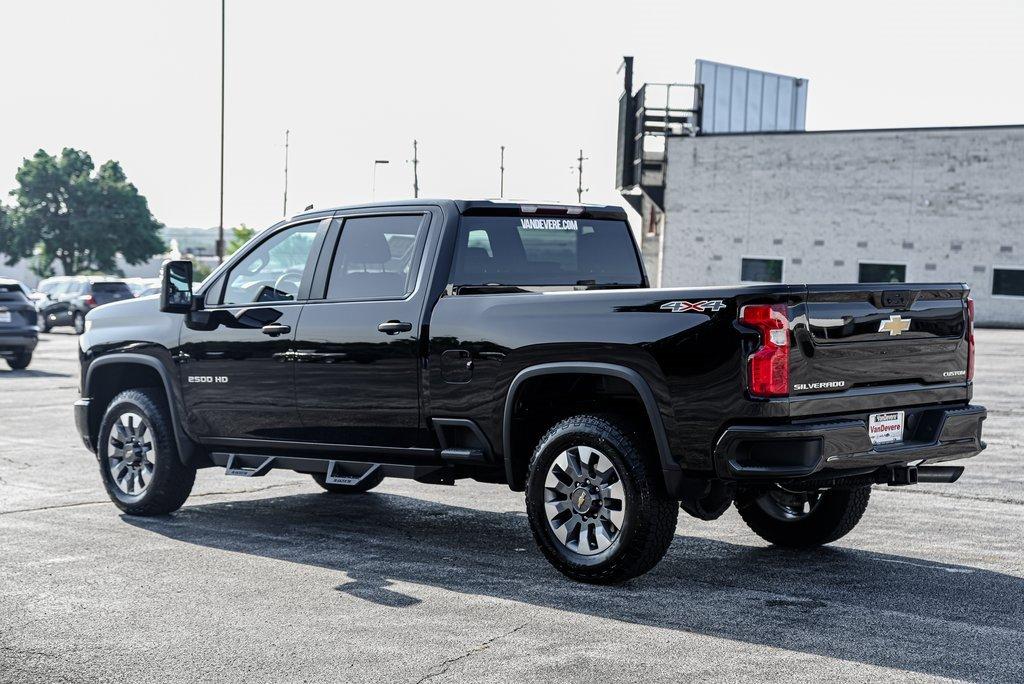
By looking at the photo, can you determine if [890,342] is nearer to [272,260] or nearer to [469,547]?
[469,547]

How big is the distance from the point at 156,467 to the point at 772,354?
14.7ft

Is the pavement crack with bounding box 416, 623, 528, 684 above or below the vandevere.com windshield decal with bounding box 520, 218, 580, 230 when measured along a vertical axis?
below

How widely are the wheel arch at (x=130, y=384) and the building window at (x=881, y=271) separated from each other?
41510 millimetres

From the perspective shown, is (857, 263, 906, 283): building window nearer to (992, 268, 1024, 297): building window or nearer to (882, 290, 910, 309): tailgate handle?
(992, 268, 1024, 297): building window

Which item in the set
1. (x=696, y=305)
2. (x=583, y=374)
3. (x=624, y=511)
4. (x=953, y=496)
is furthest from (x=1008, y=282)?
(x=696, y=305)

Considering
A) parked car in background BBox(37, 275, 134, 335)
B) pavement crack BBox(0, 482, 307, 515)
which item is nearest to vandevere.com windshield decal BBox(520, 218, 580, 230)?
pavement crack BBox(0, 482, 307, 515)

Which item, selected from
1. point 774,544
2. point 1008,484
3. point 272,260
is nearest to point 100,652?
point 272,260

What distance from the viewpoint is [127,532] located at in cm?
803

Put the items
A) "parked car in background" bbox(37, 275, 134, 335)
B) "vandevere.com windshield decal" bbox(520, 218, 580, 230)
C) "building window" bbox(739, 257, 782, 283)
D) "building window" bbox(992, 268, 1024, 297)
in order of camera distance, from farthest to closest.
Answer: "building window" bbox(739, 257, 782, 283), "building window" bbox(992, 268, 1024, 297), "parked car in background" bbox(37, 275, 134, 335), "vandevere.com windshield decal" bbox(520, 218, 580, 230)

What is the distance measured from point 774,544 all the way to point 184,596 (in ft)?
11.5

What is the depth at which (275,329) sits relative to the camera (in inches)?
313

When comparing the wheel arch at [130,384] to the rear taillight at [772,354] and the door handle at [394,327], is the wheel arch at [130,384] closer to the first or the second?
the door handle at [394,327]

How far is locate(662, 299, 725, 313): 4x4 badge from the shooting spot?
6.02 metres

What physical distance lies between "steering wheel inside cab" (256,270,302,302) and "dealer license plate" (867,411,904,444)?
3.59 meters
